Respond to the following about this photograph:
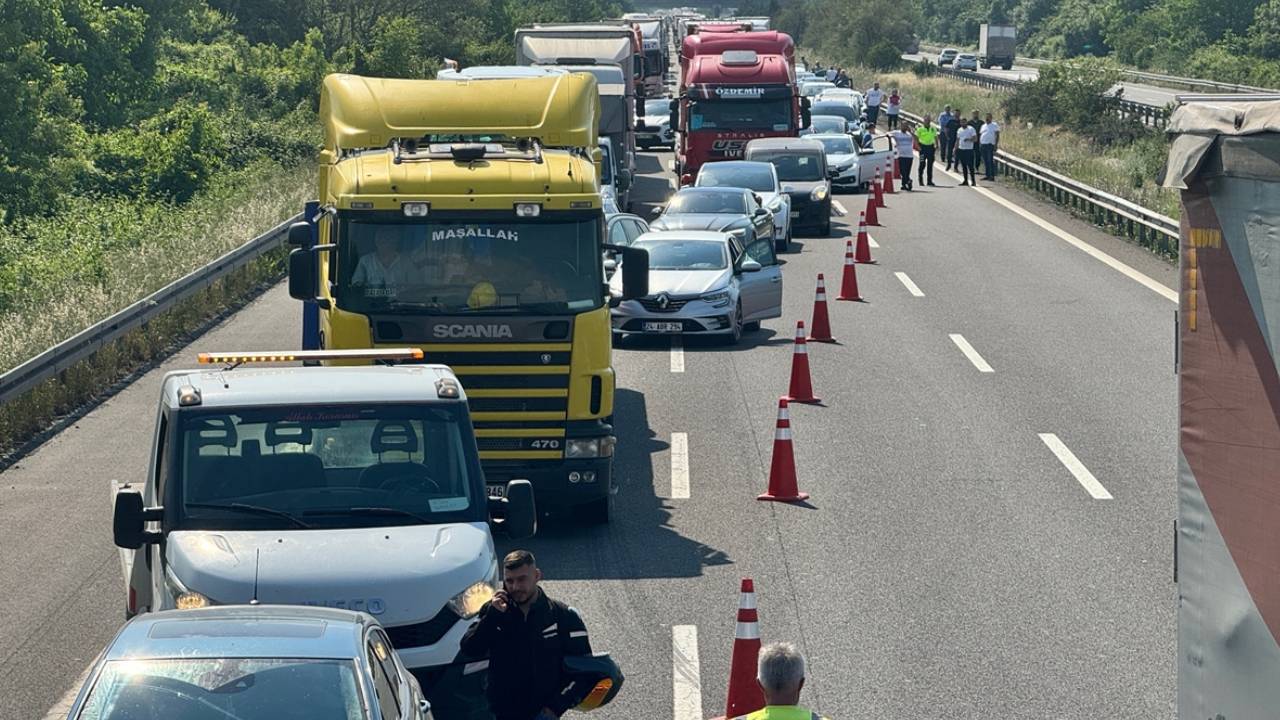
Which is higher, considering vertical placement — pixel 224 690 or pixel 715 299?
pixel 224 690

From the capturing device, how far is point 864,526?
14422 millimetres

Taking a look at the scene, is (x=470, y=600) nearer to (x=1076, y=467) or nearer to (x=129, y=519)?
(x=129, y=519)

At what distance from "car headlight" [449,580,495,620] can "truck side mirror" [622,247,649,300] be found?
571cm

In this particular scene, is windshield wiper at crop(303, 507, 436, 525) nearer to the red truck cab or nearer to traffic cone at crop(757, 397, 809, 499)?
traffic cone at crop(757, 397, 809, 499)

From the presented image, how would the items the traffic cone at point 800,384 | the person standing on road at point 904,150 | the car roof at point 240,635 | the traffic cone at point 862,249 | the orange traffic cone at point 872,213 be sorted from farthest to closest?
the person standing on road at point 904,150
the orange traffic cone at point 872,213
the traffic cone at point 862,249
the traffic cone at point 800,384
the car roof at point 240,635

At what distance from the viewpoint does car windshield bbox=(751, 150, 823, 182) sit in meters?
37.7

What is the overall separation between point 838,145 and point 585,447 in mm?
33463

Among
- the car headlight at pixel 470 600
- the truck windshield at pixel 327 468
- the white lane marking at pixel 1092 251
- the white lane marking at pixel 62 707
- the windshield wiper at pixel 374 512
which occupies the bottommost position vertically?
the white lane marking at pixel 1092 251

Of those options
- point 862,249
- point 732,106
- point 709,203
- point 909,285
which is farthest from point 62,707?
point 732,106

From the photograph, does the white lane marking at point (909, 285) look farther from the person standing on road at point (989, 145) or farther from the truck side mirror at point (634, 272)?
the person standing on road at point (989, 145)

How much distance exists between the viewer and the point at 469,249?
46.0ft

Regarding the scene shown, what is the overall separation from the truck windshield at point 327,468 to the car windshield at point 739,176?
25.4m

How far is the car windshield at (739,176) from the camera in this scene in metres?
35.5

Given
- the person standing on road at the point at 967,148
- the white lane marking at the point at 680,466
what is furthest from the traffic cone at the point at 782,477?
the person standing on road at the point at 967,148
